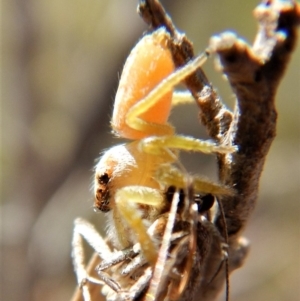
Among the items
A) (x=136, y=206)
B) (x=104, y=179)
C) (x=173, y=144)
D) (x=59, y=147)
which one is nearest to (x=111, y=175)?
(x=104, y=179)

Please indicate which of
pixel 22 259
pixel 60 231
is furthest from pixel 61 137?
pixel 22 259

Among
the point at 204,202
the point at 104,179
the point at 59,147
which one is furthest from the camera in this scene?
the point at 59,147

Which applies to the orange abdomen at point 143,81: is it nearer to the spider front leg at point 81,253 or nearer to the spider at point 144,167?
the spider at point 144,167

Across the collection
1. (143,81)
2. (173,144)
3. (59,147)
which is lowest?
(173,144)

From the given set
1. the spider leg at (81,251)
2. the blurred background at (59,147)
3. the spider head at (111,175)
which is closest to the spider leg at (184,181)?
the spider head at (111,175)

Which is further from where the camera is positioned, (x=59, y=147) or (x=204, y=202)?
(x=59, y=147)

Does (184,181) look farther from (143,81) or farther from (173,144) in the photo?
(143,81)

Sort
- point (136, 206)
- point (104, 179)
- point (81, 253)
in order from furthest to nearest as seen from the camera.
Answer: point (81, 253)
point (104, 179)
point (136, 206)
